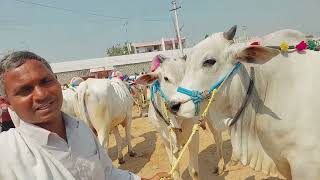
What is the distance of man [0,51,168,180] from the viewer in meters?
1.56

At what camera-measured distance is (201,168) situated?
5.93 m

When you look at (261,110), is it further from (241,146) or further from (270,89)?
(241,146)

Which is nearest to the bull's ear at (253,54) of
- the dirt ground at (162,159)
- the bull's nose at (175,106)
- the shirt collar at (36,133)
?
the bull's nose at (175,106)

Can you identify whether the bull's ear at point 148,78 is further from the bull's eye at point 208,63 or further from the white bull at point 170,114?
the bull's eye at point 208,63

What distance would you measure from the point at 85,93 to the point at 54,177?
4.57 m

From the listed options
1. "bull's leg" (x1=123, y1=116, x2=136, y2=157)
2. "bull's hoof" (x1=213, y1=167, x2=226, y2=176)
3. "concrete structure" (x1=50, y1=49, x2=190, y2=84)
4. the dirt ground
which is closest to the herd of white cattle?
the dirt ground

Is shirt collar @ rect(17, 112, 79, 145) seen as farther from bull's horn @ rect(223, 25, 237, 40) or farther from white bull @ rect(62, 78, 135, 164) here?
white bull @ rect(62, 78, 135, 164)

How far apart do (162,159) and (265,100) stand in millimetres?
4514

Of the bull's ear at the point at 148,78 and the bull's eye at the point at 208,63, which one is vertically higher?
the bull's eye at the point at 208,63

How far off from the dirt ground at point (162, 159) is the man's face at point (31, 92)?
4100mm

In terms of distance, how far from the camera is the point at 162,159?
22.6 ft

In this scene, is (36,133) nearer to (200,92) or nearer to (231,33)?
(200,92)

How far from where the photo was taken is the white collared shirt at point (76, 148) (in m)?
1.63

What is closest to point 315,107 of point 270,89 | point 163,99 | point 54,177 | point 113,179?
point 270,89
